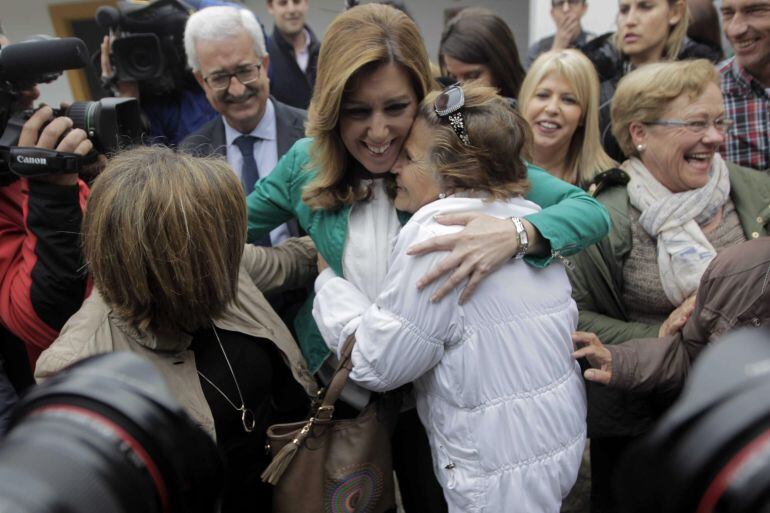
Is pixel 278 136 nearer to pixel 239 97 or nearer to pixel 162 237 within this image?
pixel 239 97

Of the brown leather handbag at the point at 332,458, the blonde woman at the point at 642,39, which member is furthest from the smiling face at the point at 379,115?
the blonde woman at the point at 642,39

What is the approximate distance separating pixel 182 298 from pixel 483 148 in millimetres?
758

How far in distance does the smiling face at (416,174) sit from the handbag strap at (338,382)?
1.25ft

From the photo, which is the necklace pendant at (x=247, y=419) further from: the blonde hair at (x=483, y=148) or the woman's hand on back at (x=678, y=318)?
the woman's hand on back at (x=678, y=318)

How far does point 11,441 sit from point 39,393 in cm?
8

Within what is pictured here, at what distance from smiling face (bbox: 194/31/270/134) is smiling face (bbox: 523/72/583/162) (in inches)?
43.8

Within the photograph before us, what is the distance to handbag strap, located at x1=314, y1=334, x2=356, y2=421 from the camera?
4.76 feet

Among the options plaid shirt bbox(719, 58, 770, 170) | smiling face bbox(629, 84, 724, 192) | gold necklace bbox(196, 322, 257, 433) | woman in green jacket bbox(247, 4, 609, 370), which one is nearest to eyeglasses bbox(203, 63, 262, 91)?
woman in green jacket bbox(247, 4, 609, 370)

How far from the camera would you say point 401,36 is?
1.62 metres

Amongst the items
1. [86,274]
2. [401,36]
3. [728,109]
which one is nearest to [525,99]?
[728,109]

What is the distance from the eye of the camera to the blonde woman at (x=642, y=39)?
9.64ft

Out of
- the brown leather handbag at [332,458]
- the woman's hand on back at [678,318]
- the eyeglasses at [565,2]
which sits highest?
the eyeglasses at [565,2]

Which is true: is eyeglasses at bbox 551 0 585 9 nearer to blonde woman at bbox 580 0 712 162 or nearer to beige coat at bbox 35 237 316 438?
blonde woman at bbox 580 0 712 162

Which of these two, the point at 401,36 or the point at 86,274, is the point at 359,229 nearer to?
the point at 401,36
